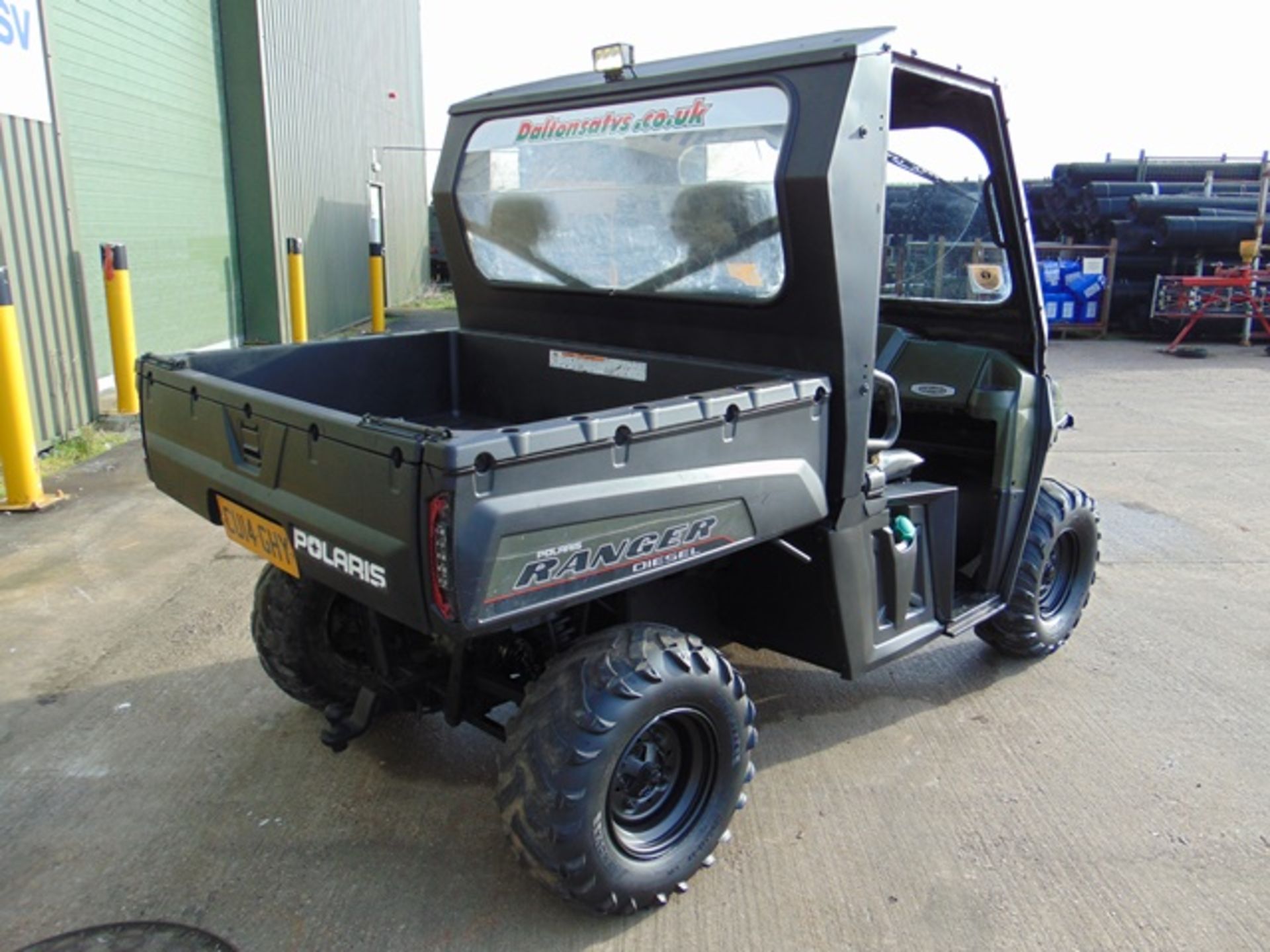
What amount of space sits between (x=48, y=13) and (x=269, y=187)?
3.68 meters

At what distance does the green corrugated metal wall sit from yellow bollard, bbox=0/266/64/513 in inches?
68.3

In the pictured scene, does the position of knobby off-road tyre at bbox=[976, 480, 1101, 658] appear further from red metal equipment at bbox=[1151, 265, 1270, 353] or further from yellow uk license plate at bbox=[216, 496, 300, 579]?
red metal equipment at bbox=[1151, 265, 1270, 353]

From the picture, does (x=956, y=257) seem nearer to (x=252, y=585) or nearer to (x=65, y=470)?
(x=252, y=585)

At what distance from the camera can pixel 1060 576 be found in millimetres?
4371

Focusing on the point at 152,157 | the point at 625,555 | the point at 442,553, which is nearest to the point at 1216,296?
the point at 152,157

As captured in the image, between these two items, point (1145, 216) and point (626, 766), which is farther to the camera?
point (1145, 216)

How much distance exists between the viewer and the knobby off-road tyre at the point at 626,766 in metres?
2.45

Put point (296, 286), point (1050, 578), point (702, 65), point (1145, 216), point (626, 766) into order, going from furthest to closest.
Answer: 1. point (1145, 216)
2. point (296, 286)
3. point (1050, 578)
4. point (702, 65)
5. point (626, 766)

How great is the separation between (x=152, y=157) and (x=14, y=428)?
4.29 m

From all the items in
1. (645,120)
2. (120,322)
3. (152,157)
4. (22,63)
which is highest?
(22,63)

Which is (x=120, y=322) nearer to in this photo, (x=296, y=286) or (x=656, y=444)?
(x=296, y=286)

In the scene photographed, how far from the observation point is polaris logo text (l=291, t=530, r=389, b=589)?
7.50ft

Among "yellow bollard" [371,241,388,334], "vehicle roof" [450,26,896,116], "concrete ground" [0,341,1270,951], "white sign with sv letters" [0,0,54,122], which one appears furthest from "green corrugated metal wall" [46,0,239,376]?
"vehicle roof" [450,26,896,116]

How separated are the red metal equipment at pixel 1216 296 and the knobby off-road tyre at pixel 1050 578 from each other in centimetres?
1167
